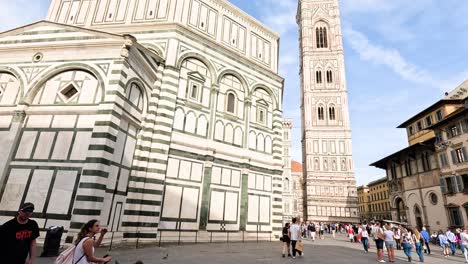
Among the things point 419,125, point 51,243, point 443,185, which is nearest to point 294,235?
point 51,243

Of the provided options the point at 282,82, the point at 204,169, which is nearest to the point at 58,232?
the point at 204,169

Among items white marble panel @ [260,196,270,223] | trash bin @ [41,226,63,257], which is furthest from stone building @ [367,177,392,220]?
trash bin @ [41,226,63,257]

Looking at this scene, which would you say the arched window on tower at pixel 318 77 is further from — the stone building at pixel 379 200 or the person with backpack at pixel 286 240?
the person with backpack at pixel 286 240

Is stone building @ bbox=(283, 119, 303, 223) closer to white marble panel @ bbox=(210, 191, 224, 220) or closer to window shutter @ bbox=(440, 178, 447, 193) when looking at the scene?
window shutter @ bbox=(440, 178, 447, 193)

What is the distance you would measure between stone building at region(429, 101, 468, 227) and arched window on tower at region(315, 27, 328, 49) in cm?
3641

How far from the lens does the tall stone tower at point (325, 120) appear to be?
45.0 metres

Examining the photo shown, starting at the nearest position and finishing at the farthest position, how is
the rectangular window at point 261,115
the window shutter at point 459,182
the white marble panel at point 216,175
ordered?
the white marble panel at point 216,175
the rectangular window at point 261,115
the window shutter at point 459,182

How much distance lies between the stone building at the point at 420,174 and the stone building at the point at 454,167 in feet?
1.40

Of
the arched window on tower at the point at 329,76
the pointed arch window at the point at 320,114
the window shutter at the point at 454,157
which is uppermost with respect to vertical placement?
the arched window on tower at the point at 329,76

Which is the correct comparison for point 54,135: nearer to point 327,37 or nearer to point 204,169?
point 204,169

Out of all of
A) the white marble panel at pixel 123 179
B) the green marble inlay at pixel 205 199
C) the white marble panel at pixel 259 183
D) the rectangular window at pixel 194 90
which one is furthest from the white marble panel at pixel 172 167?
the white marble panel at pixel 259 183

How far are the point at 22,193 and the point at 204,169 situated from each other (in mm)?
7575

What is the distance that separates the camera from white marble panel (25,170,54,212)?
29.3 ft

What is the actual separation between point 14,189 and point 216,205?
8.51 metres
